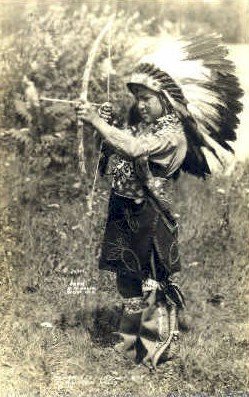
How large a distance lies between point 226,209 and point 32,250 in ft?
→ 4.51

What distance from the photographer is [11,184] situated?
4.46 metres

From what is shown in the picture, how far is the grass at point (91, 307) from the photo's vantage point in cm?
437

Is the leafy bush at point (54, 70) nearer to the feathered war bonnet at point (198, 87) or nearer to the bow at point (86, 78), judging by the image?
the bow at point (86, 78)

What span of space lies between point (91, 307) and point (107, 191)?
2.56 ft

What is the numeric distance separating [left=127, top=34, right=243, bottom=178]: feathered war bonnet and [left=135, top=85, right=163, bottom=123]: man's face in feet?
0.13

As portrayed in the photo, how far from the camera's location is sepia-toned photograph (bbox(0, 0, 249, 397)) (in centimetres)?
435

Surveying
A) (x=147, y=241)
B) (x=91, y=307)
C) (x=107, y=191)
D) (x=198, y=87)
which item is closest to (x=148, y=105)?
(x=198, y=87)

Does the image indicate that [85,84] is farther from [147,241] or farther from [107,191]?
[147,241]

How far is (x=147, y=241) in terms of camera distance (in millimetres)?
4340

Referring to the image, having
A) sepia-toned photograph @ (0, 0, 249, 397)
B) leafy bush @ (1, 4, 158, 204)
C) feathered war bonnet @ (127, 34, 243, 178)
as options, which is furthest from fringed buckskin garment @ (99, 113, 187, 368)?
leafy bush @ (1, 4, 158, 204)

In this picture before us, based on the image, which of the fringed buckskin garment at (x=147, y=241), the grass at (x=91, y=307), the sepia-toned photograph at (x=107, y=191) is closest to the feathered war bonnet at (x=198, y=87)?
the sepia-toned photograph at (x=107, y=191)

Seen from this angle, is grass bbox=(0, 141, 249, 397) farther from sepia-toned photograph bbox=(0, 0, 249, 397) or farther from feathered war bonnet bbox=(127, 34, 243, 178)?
feathered war bonnet bbox=(127, 34, 243, 178)

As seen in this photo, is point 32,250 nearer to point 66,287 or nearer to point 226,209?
point 66,287

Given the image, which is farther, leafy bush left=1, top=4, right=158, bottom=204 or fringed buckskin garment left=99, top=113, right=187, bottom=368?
leafy bush left=1, top=4, right=158, bottom=204
